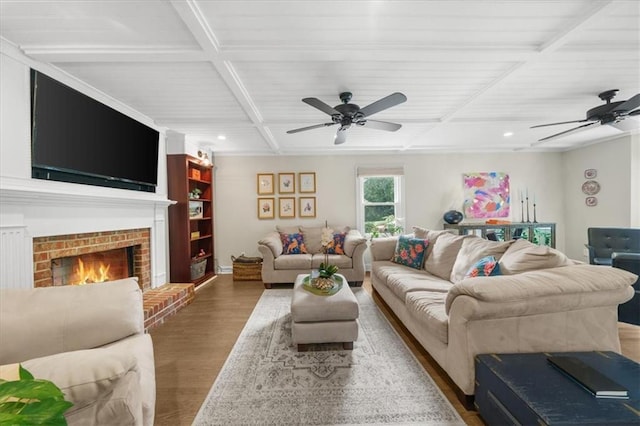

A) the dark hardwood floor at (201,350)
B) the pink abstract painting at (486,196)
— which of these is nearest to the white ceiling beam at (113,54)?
the dark hardwood floor at (201,350)

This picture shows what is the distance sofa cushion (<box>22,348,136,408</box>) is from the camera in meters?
0.72

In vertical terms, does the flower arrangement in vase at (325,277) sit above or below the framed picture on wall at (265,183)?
below

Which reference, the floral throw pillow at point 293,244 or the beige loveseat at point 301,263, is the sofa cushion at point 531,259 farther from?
the floral throw pillow at point 293,244

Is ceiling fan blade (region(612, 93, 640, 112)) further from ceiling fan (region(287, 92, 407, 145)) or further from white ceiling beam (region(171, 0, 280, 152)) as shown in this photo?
white ceiling beam (region(171, 0, 280, 152))

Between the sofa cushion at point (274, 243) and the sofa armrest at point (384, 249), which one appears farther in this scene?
the sofa cushion at point (274, 243)

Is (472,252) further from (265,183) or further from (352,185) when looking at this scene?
(265,183)

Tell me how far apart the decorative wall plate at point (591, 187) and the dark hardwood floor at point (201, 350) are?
3088 mm

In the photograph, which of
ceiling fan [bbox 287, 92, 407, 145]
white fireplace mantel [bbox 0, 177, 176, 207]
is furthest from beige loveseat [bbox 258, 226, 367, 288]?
ceiling fan [bbox 287, 92, 407, 145]

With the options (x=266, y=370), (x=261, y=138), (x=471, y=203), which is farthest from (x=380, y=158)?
(x=266, y=370)

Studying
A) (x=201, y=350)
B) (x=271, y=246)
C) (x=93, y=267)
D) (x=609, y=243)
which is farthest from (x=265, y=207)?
(x=609, y=243)

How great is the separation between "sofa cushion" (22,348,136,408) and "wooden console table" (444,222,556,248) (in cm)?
508

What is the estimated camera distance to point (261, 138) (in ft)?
13.8

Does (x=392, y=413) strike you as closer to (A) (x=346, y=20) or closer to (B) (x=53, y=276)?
(A) (x=346, y=20)

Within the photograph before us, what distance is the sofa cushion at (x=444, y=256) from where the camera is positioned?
9.45ft
